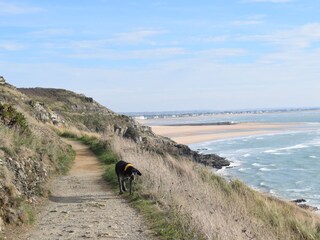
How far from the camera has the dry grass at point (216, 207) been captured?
8.96 metres

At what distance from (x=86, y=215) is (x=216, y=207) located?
9.42 ft

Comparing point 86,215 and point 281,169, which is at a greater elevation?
point 86,215

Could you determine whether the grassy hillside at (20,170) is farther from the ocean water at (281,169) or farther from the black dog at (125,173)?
the ocean water at (281,169)

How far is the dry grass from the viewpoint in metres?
Result: 8.96

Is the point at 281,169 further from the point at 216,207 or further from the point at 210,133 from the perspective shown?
the point at 210,133

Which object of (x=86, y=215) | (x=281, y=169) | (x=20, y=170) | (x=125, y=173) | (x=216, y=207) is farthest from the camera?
(x=281, y=169)

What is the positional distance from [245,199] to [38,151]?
21.1 feet

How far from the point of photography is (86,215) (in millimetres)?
10500

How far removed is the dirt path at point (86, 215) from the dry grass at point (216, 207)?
0.93m

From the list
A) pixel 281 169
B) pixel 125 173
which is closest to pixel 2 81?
pixel 281 169

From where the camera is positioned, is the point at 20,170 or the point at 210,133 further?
the point at 210,133

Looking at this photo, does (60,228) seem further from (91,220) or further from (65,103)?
(65,103)

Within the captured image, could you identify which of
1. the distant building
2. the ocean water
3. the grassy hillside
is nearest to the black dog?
the grassy hillside

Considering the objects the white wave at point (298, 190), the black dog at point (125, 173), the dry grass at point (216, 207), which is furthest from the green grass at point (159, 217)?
the white wave at point (298, 190)
